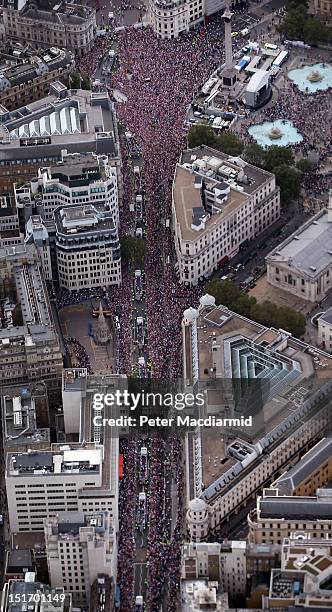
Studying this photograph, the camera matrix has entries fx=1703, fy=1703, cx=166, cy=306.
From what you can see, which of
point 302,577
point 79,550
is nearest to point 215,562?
point 302,577

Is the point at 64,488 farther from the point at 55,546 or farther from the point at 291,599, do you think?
the point at 291,599

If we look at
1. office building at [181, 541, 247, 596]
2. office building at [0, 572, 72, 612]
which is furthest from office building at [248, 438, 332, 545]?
office building at [0, 572, 72, 612]

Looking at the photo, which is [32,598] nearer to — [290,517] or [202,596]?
[202,596]

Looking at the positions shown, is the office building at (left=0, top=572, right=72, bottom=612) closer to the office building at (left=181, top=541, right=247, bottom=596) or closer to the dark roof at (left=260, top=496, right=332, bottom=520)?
the office building at (left=181, top=541, right=247, bottom=596)

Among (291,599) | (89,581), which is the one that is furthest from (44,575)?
(291,599)

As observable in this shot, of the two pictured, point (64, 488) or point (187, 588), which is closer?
point (187, 588)

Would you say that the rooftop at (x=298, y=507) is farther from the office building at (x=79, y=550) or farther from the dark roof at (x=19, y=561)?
the dark roof at (x=19, y=561)

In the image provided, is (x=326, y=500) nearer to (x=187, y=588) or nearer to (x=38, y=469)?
(x=187, y=588)
